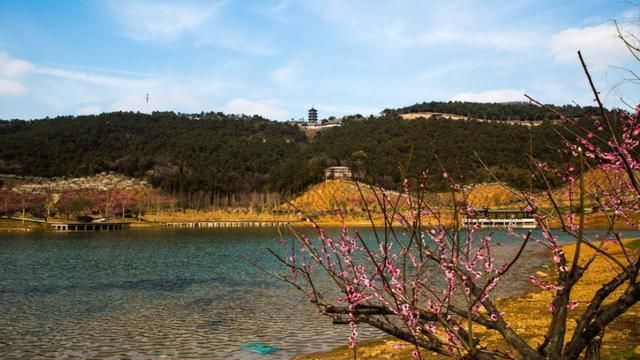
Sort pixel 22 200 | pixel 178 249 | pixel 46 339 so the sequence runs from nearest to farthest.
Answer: pixel 46 339, pixel 178 249, pixel 22 200

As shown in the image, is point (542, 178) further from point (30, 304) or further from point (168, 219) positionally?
point (168, 219)

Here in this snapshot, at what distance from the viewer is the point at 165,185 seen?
172875 millimetres

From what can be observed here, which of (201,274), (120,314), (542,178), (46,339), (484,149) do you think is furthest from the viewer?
(484,149)

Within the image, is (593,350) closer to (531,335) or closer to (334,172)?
(531,335)

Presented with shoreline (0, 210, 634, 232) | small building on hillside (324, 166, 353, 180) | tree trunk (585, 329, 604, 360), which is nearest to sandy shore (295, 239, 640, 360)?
tree trunk (585, 329, 604, 360)

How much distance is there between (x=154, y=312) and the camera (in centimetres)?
2394

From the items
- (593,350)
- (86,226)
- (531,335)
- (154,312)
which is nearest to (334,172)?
(86,226)

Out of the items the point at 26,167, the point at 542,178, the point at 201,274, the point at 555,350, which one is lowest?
the point at 201,274

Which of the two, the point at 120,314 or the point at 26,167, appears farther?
the point at 26,167

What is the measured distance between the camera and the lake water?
58.2 feet

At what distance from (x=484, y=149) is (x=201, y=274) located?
170 metres

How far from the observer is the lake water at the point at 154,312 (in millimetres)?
17734

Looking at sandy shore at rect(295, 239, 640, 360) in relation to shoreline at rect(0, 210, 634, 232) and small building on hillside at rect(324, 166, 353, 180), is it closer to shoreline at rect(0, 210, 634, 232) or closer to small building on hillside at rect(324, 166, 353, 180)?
shoreline at rect(0, 210, 634, 232)

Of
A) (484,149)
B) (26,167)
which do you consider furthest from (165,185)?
(484,149)
